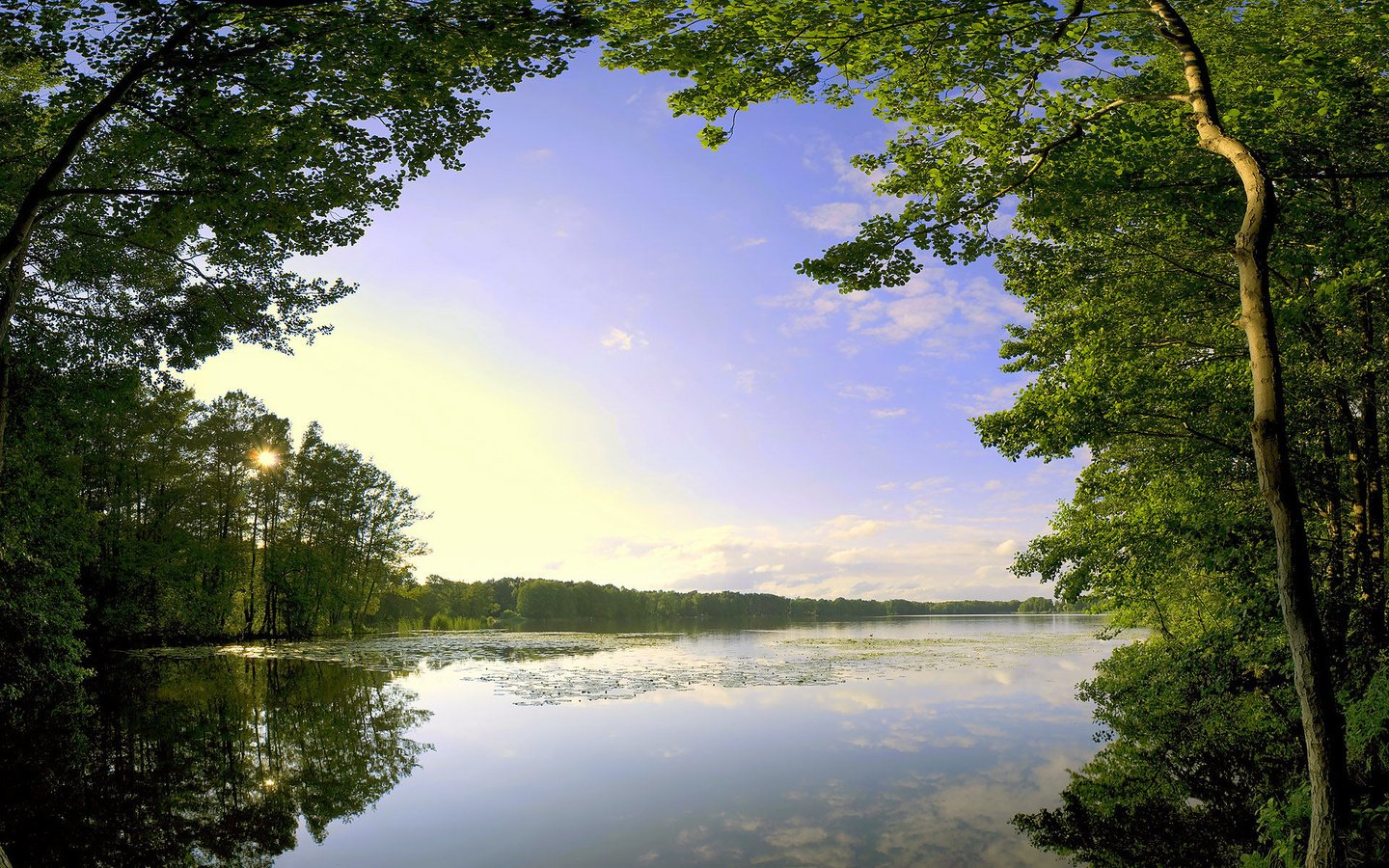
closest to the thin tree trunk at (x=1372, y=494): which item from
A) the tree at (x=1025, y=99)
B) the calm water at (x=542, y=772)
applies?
the tree at (x=1025, y=99)

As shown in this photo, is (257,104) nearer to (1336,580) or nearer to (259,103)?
(259,103)

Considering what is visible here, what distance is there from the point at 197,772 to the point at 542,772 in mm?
5974

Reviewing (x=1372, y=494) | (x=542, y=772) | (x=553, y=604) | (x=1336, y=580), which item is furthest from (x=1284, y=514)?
(x=553, y=604)

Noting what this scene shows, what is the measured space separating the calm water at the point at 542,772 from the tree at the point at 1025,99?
7044 mm

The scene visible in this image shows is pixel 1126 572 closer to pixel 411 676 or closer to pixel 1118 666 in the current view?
pixel 1118 666

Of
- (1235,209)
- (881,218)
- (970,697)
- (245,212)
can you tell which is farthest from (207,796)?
(970,697)

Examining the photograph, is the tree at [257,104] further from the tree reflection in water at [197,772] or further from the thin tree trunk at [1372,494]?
the thin tree trunk at [1372,494]

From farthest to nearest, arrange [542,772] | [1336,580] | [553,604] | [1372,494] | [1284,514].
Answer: [553,604], [542,772], [1372,494], [1336,580], [1284,514]

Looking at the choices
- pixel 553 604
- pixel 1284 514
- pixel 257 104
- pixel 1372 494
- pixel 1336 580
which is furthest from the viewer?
pixel 553 604

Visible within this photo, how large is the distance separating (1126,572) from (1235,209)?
744 centimetres

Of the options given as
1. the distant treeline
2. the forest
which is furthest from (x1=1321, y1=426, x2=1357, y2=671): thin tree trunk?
the distant treeline

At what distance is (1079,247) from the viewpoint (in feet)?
44.0

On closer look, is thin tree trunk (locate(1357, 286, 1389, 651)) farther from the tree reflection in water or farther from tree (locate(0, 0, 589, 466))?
the tree reflection in water

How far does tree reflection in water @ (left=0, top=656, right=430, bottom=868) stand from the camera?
880 centimetres
